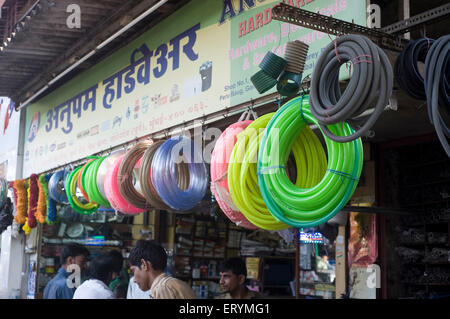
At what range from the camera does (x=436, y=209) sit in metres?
5.51

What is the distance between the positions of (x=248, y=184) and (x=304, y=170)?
35 cm

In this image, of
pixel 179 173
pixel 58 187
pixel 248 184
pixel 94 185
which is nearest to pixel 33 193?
pixel 58 187

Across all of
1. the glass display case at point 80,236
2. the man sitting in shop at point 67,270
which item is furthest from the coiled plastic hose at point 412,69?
the glass display case at point 80,236

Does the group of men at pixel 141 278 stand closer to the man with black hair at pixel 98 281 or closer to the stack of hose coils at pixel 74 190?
the man with black hair at pixel 98 281

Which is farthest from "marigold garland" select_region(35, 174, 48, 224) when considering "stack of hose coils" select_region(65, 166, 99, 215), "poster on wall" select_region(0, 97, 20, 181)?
"poster on wall" select_region(0, 97, 20, 181)

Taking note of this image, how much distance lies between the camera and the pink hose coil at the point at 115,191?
4.93 meters

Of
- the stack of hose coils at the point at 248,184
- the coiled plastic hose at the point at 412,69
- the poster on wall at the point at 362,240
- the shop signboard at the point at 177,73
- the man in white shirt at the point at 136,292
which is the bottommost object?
the man in white shirt at the point at 136,292

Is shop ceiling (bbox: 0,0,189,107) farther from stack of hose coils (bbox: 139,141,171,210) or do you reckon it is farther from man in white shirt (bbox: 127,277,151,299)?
man in white shirt (bbox: 127,277,151,299)

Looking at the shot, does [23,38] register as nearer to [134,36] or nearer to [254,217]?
[134,36]

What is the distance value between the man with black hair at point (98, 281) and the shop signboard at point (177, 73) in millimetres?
1344

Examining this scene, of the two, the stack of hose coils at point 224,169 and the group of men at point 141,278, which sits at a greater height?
the stack of hose coils at point 224,169

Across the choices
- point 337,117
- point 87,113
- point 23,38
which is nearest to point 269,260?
point 87,113

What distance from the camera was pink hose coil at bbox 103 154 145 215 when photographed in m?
4.93

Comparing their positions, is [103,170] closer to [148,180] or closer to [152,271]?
[148,180]
